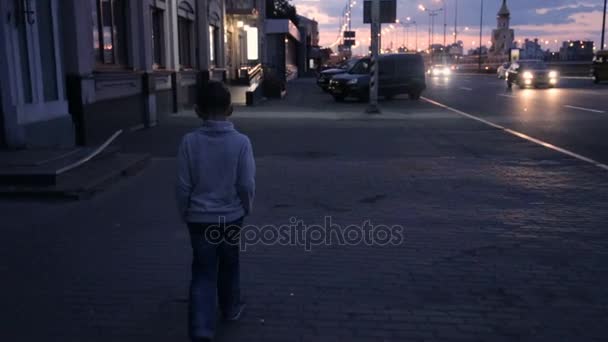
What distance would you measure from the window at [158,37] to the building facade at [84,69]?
3 centimetres

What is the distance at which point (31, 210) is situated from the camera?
6555 mm

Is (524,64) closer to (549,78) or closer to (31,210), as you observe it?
(549,78)

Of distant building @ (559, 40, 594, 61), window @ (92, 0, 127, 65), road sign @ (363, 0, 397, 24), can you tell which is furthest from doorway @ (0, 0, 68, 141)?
distant building @ (559, 40, 594, 61)

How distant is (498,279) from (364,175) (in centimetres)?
419

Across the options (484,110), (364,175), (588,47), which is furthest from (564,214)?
(588,47)

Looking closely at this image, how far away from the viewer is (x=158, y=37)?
57.0 ft

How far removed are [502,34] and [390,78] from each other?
129128mm

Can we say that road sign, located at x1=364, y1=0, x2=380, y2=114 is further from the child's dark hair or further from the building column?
the child's dark hair

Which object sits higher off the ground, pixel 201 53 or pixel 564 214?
pixel 201 53

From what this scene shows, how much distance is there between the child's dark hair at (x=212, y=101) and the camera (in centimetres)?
330

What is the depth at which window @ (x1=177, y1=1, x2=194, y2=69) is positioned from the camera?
2034cm

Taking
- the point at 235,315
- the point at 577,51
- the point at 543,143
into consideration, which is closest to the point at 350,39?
the point at 543,143

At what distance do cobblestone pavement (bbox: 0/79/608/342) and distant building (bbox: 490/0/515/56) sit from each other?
466 feet

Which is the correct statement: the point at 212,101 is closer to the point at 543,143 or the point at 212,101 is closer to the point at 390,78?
the point at 543,143
